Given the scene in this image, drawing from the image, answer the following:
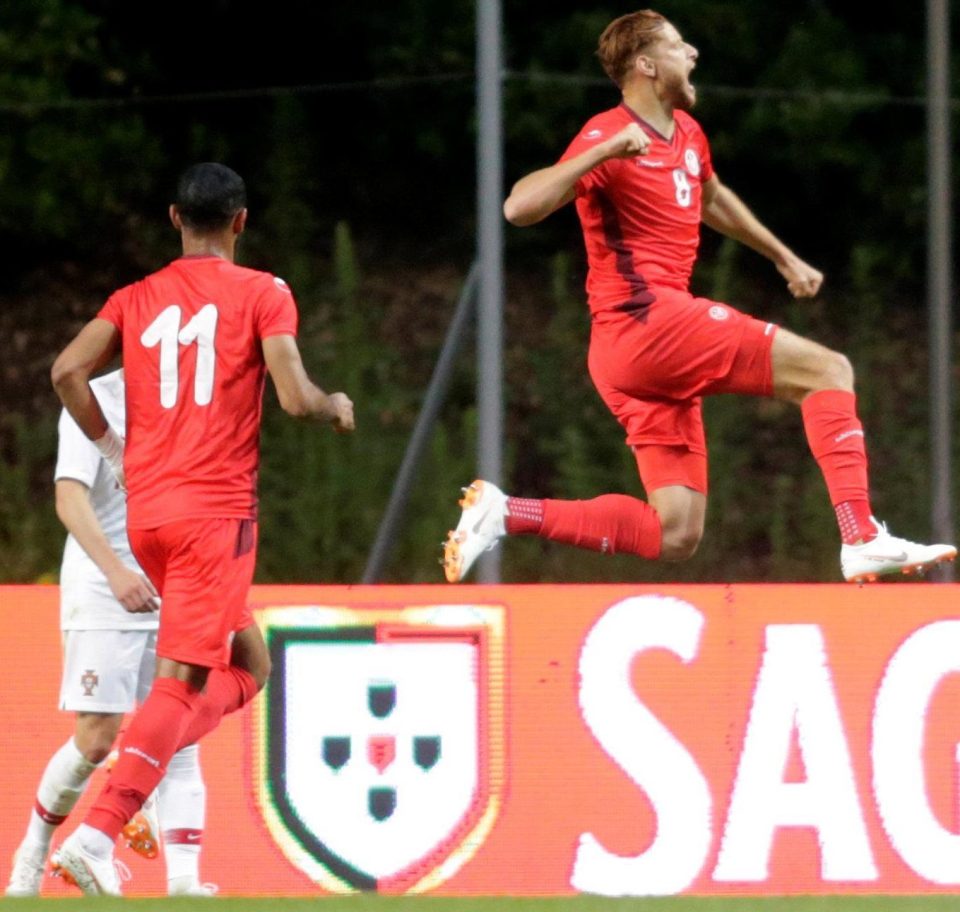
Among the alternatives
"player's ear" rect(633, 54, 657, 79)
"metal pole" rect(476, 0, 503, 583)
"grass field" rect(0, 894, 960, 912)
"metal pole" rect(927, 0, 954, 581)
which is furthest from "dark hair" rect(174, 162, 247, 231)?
"metal pole" rect(927, 0, 954, 581)

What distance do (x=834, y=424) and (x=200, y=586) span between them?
1.90 metres

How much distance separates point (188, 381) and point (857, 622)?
240 centimetres

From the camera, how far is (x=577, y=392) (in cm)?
1366

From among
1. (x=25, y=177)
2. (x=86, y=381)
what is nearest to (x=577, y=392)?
(x=25, y=177)

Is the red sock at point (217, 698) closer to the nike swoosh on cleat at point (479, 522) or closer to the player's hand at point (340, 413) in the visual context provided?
the player's hand at point (340, 413)

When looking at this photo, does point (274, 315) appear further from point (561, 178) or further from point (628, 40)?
point (628, 40)

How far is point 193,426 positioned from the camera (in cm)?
570

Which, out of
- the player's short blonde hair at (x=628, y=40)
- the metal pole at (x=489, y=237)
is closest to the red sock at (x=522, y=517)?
the player's short blonde hair at (x=628, y=40)

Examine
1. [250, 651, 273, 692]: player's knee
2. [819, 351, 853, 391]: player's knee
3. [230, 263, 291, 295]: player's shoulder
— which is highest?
[230, 263, 291, 295]: player's shoulder

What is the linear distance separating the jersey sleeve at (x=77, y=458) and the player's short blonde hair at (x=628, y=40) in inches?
74.6

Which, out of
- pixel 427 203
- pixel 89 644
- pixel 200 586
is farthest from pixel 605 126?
pixel 427 203

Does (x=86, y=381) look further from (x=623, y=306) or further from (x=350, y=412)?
(x=623, y=306)

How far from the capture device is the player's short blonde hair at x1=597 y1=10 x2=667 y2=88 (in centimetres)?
655

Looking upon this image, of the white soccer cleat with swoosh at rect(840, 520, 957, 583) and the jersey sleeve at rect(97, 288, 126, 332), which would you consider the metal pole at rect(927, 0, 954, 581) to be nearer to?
the white soccer cleat with swoosh at rect(840, 520, 957, 583)
